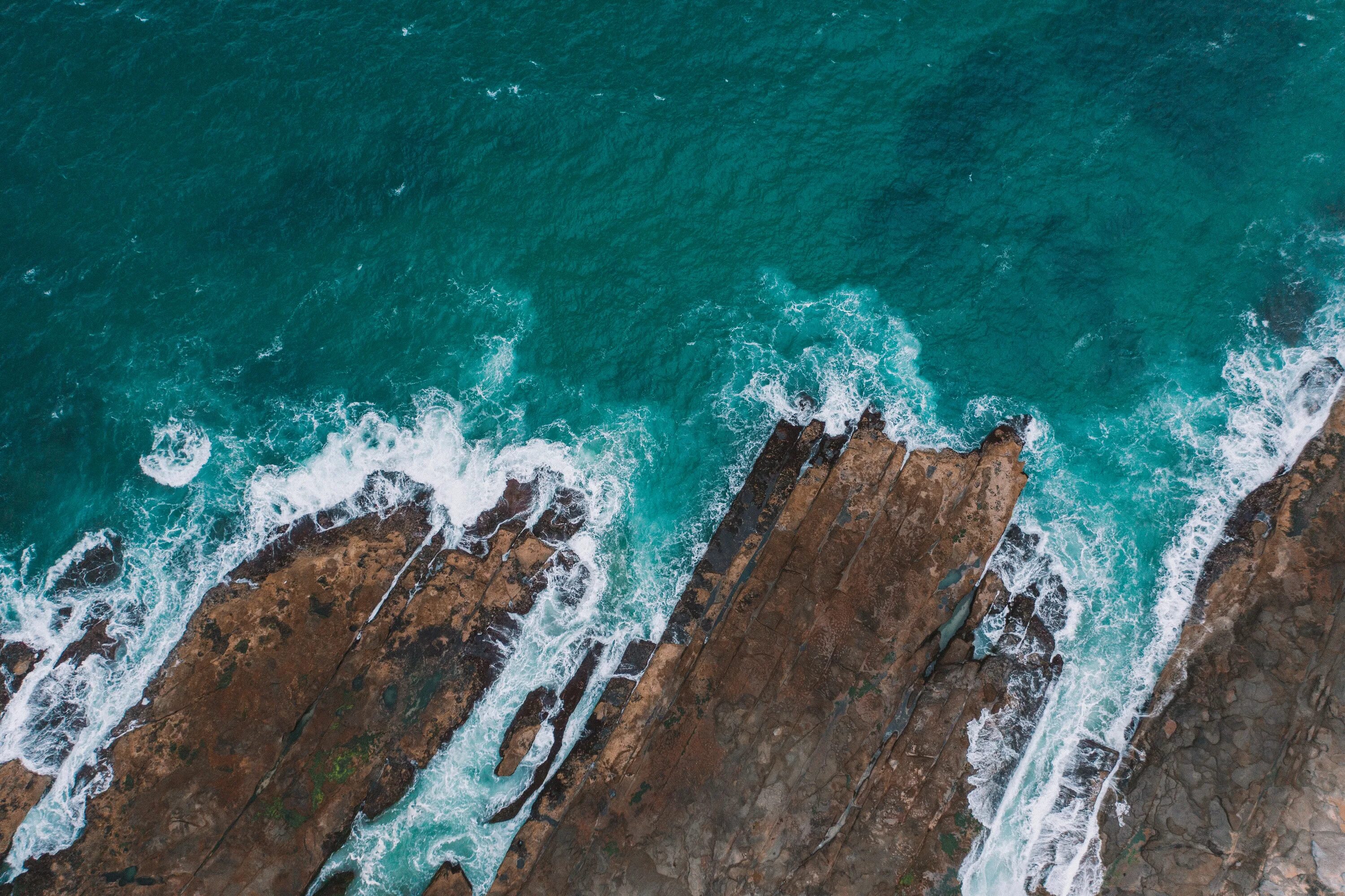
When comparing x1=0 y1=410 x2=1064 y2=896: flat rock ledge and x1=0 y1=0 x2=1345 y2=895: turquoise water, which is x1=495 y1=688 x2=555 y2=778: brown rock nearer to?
x1=0 y1=410 x2=1064 y2=896: flat rock ledge

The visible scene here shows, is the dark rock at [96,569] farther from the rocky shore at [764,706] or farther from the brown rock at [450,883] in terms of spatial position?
the brown rock at [450,883]

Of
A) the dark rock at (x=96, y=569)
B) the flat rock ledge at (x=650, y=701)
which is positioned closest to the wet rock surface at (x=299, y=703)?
the flat rock ledge at (x=650, y=701)

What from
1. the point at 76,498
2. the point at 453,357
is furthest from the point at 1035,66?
the point at 76,498

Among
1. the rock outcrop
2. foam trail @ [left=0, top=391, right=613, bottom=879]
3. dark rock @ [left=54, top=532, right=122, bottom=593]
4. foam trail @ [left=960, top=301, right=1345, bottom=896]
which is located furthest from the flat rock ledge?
the rock outcrop

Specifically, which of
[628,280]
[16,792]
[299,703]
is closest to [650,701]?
[299,703]

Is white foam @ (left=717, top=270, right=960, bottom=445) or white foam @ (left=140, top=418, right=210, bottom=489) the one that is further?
white foam @ (left=717, top=270, right=960, bottom=445)

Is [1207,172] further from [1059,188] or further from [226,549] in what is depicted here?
[226,549]
